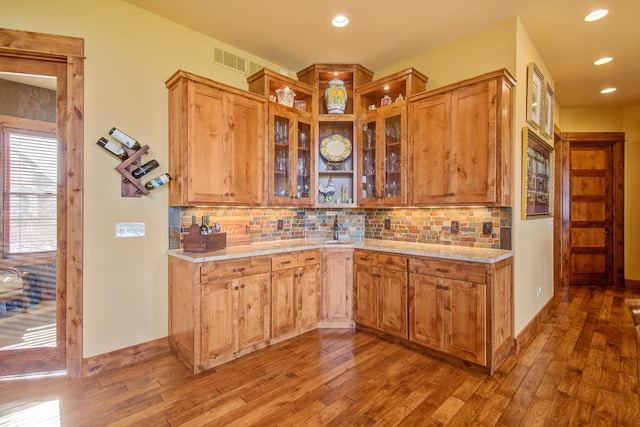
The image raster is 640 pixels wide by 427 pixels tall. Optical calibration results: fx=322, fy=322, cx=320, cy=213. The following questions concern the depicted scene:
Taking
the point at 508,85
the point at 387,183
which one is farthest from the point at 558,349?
the point at 508,85

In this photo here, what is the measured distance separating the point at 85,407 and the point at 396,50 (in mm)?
4120

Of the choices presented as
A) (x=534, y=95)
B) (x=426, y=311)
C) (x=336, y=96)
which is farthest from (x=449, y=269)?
(x=336, y=96)

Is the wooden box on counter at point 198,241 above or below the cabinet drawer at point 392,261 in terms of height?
above

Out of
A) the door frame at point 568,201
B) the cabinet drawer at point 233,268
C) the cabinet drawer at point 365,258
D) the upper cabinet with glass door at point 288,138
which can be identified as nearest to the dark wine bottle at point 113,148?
the cabinet drawer at point 233,268

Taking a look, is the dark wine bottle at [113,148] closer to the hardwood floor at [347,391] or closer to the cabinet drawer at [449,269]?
the hardwood floor at [347,391]

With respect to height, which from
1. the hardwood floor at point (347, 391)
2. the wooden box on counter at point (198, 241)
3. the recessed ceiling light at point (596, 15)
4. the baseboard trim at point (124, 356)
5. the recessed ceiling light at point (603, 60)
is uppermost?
the recessed ceiling light at point (603, 60)

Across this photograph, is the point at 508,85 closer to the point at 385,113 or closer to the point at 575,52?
the point at 385,113

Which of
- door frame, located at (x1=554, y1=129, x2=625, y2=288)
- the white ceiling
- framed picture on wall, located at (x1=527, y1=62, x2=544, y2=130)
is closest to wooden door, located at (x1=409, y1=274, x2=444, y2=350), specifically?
framed picture on wall, located at (x1=527, y1=62, x2=544, y2=130)

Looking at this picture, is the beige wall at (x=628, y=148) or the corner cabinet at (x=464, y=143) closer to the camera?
the corner cabinet at (x=464, y=143)

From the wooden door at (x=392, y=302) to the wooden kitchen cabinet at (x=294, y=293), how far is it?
673 mm

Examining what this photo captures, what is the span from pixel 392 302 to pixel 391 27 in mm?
2630

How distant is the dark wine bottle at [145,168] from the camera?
2750mm

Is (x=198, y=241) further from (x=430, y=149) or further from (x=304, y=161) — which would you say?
(x=430, y=149)

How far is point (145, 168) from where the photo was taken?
2.78 meters
